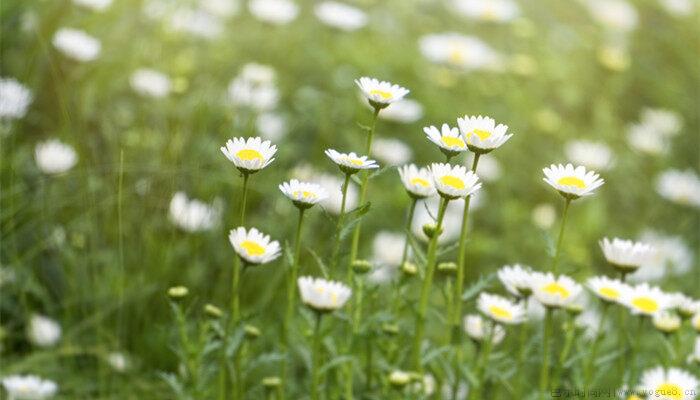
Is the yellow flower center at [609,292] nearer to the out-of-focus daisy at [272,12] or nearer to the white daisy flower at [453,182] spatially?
the white daisy flower at [453,182]

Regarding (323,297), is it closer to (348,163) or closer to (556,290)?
(348,163)

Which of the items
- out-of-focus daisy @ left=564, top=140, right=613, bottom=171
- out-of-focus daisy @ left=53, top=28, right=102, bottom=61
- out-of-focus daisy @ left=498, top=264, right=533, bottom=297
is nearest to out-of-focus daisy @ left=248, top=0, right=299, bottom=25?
out-of-focus daisy @ left=53, top=28, right=102, bottom=61

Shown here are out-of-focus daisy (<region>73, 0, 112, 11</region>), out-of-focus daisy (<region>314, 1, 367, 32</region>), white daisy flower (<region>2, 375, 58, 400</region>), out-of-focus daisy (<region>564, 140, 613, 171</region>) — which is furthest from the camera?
out-of-focus daisy (<region>564, 140, 613, 171</region>)

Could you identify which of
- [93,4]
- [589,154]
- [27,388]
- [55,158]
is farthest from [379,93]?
[589,154]

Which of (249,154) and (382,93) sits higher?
(382,93)

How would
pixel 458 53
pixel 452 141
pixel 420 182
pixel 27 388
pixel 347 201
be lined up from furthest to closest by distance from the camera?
pixel 458 53
pixel 347 201
pixel 27 388
pixel 420 182
pixel 452 141

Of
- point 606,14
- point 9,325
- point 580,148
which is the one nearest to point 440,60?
point 580,148

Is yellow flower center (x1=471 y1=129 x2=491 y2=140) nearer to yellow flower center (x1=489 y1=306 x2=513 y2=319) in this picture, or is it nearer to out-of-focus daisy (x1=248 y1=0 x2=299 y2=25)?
yellow flower center (x1=489 y1=306 x2=513 y2=319)
